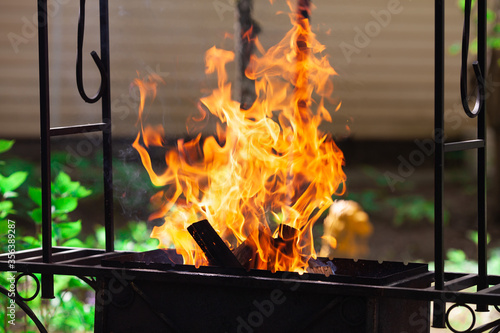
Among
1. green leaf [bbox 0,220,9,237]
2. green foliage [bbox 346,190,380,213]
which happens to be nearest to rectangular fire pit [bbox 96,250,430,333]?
green leaf [bbox 0,220,9,237]

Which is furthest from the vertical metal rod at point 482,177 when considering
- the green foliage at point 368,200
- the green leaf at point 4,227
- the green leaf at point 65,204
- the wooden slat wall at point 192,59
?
the green foliage at point 368,200

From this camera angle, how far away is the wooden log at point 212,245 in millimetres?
1835

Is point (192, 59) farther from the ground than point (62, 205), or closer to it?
farther from the ground

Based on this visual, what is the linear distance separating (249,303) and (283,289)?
111 millimetres

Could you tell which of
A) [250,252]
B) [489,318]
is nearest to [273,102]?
[250,252]

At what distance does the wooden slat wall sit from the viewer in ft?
9.92

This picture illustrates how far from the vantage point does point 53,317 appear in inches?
106

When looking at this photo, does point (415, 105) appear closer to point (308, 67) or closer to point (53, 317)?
point (308, 67)

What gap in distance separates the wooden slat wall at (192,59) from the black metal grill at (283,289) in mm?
1036

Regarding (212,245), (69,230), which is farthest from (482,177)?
(69,230)

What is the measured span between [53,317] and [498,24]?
2.39 m

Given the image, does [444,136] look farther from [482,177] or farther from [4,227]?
[4,227]

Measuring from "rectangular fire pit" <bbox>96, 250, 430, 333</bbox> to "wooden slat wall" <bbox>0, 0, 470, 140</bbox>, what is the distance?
1.15m

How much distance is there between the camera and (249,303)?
1.72 meters
